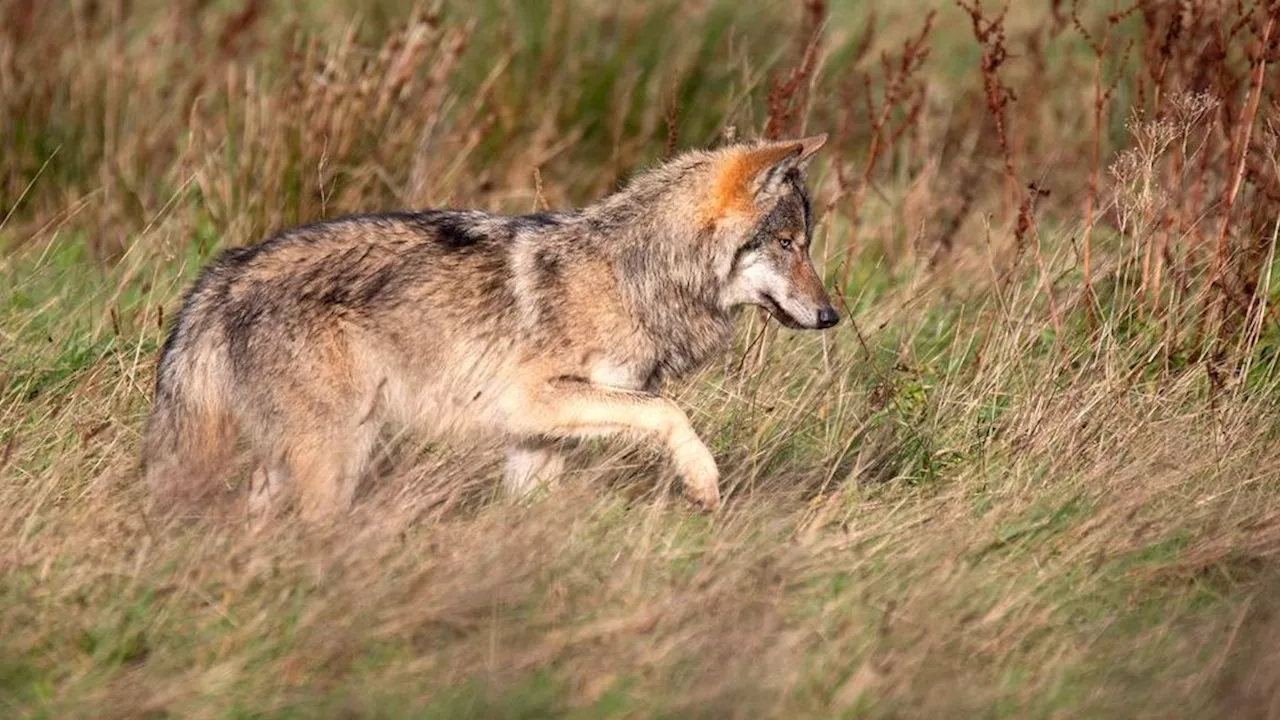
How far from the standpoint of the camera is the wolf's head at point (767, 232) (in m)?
6.07

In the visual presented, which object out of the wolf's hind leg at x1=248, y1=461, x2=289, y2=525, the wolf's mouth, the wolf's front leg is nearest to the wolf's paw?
the wolf's front leg

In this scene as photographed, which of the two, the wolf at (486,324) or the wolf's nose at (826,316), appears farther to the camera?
the wolf's nose at (826,316)

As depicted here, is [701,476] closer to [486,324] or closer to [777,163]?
[486,324]

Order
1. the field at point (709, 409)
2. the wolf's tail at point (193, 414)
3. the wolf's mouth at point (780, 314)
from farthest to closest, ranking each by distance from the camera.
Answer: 1. the wolf's mouth at point (780, 314)
2. the wolf's tail at point (193, 414)
3. the field at point (709, 409)

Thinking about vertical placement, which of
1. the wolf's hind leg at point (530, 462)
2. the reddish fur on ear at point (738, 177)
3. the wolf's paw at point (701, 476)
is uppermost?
the reddish fur on ear at point (738, 177)

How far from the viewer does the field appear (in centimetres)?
439

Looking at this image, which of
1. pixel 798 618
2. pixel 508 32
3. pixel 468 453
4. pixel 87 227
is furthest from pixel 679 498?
pixel 508 32

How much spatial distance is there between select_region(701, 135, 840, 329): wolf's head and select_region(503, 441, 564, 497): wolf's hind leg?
0.76m

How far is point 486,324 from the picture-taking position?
5.99 meters

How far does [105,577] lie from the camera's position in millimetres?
4637

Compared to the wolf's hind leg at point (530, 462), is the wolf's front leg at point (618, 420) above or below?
above

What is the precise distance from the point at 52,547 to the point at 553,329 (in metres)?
1.82

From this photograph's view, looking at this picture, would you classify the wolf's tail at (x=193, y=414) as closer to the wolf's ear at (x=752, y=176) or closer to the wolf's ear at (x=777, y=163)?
the wolf's ear at (x=752, y=176)

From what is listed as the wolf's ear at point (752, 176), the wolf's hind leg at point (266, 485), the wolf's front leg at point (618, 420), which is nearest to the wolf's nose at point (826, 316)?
the wolf's ear at point (752, 176)
